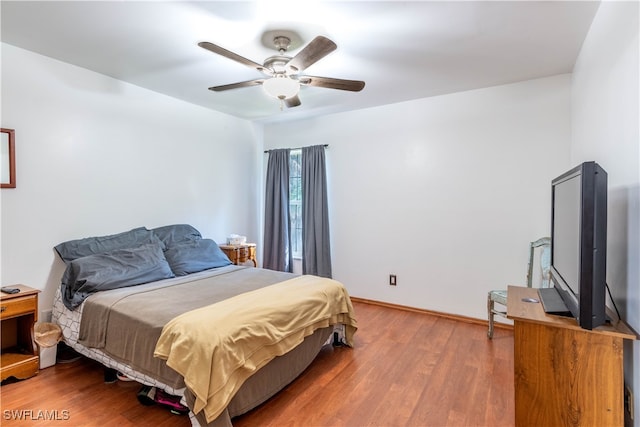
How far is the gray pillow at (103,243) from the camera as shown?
2787mm

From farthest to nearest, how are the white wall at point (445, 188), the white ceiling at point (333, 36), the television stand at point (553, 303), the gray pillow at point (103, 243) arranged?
the white wall at point (445, 188) < the gray pillow at point (103, 243) < the white ceiling at point (333, 36) < the television stand at point (553, 303)

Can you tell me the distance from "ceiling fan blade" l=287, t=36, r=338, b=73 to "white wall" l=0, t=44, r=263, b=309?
2108mm

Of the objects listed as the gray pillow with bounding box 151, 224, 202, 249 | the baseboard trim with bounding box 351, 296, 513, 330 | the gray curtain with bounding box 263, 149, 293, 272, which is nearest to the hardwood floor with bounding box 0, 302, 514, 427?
the baseboard trim with bounding box 351, 296, 513, 330

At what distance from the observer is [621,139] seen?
5.28 ft

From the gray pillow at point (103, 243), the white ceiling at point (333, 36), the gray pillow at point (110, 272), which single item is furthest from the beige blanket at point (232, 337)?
the white ceiling at point (333, 36)

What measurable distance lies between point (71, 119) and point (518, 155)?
169 inches

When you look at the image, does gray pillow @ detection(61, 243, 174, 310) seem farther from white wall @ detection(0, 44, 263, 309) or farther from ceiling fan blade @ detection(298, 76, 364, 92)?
ceiling fan blade @ detection(298, 76, 364, 92)

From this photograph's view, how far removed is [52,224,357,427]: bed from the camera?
171 centimetres

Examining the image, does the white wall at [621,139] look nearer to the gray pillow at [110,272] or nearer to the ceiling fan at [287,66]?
the ceiling fan at [287,66]

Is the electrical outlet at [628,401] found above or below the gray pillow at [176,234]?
below

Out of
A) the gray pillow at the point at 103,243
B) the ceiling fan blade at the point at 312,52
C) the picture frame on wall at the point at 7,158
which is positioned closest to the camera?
the ceiling fan blade at the point at 312,52

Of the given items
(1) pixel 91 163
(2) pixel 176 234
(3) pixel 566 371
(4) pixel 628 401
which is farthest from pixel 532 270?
(1) pixel 91 163

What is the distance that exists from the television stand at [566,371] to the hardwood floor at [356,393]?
54 centimetres

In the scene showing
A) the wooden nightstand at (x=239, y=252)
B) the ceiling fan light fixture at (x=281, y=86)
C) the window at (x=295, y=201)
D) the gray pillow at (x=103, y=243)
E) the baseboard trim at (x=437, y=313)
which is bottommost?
the baseboard trim at (x=437, y=313)
